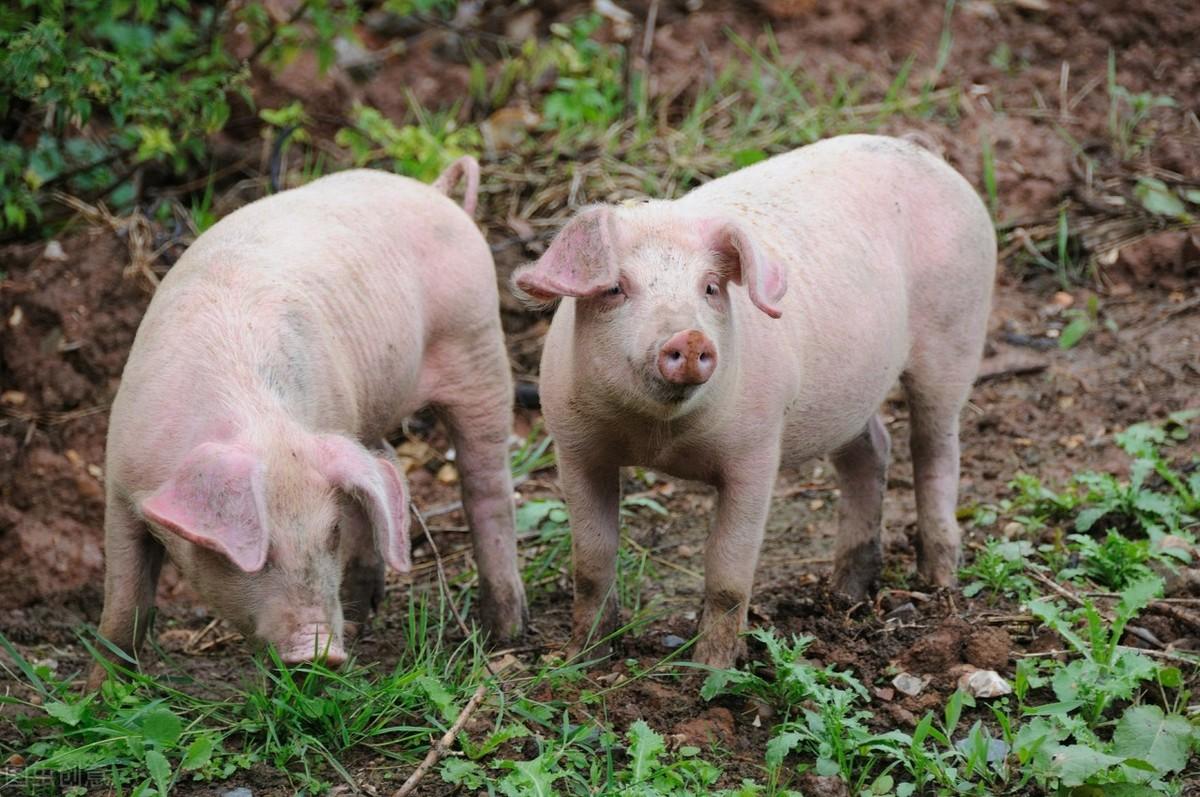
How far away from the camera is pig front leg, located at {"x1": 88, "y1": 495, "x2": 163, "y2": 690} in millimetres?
4688

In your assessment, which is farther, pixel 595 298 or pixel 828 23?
pixel 828 23

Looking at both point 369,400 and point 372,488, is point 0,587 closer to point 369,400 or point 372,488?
point 369,400

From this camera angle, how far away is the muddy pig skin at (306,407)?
14.0 ft

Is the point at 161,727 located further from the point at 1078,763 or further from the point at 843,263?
the point at 843,263

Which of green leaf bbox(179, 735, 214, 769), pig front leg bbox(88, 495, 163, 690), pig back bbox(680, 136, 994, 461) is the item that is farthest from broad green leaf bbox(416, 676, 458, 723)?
pig back bbox(680, 136, 994, 461)

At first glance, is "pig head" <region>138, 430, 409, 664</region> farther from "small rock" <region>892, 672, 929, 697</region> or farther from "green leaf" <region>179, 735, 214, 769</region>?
"small rock" <region>892, 672, 929, 697</region>

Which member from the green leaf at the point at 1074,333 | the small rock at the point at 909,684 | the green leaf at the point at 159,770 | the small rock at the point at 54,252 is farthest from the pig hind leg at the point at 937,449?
the small rock at the point at 54,252

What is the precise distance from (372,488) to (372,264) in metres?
1.33

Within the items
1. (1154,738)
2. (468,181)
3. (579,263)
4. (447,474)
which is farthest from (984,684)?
(447,474)

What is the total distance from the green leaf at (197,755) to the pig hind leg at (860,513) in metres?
2.55

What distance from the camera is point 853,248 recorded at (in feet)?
17.4

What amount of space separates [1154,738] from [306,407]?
2697mm

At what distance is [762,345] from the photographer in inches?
189

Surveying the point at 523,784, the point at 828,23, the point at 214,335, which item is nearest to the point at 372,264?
the point at 214,335
